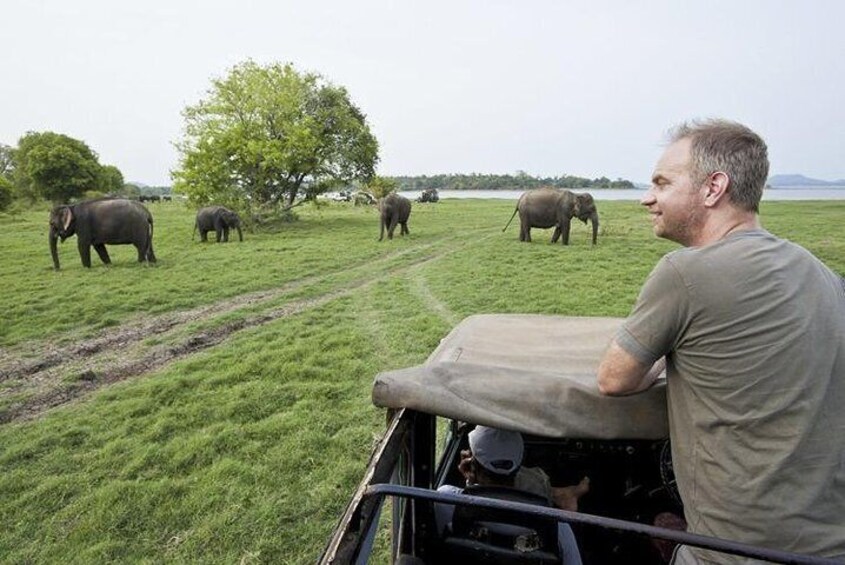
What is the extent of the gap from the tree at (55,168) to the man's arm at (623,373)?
52766 millimetres

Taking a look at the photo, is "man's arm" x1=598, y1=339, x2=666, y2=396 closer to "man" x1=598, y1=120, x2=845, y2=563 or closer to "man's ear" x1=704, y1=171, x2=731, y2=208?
"man" x1=598, y1=120, x2=845, y2=563

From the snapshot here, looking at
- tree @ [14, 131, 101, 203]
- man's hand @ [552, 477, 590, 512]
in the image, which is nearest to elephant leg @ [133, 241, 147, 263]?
man's hand @ [552, 477, 590, 512]

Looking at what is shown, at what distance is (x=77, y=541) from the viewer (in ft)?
12.5

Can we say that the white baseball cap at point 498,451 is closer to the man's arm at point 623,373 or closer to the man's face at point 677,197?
the man's arm at point 623,373

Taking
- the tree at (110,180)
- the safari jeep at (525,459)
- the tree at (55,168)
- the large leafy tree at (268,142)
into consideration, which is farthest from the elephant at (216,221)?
the tree at (110,180)

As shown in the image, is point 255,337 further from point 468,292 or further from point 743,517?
point 743,517

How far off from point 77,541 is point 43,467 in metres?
1.36

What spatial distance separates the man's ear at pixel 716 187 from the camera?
1931 millimetres

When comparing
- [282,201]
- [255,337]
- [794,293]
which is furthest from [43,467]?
[282,201]

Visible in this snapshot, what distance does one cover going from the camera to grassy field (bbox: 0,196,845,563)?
13.2 ft

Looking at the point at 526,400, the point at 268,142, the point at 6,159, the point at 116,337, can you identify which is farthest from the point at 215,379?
the point at 6,159

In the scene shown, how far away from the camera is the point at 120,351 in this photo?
7980mm

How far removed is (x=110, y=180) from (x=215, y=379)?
191ft

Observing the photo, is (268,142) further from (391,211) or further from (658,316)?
(658,316)
